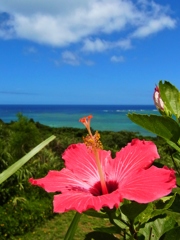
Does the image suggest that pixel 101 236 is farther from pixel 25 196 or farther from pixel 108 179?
pixel 25 196

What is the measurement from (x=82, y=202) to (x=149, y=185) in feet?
0.28

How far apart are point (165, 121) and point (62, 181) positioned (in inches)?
7.2

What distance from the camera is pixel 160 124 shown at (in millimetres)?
576

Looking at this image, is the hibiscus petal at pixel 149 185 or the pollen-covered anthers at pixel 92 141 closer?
the hibiscus petal at pixel 149 185

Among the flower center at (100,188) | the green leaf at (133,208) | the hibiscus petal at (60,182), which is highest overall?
the hibiscus petal at (60,182)

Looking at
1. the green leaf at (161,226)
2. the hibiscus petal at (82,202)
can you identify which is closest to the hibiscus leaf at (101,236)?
the green leaf at (161,226)

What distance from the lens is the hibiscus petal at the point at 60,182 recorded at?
507mm

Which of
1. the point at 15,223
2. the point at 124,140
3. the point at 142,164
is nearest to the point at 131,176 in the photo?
the point at 142,164

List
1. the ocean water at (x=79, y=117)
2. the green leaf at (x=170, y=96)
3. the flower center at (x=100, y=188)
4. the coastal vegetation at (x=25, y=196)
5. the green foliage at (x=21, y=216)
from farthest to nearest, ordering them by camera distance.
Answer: the ocean water at (x=79, y=117) → the coastal vegetation at (x=25, y=196) → the green foliage at (x=21, y=216) → the green leaf at (x=170, y=96) → the flower center at (x=100, y=188)

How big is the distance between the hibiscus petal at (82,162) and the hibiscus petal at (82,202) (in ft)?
0.27

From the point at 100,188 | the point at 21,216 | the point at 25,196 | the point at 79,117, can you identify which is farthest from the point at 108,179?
the point at 79,117

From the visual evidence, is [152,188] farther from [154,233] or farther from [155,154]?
[154,233]

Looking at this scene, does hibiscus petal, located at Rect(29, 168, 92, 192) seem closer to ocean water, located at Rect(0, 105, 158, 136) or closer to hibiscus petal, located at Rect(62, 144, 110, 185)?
hibiscus petal, located at Rect(62, 144, 110, 185)

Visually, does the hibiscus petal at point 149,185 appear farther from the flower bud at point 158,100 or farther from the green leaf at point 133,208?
the flower bud at point 158,100
